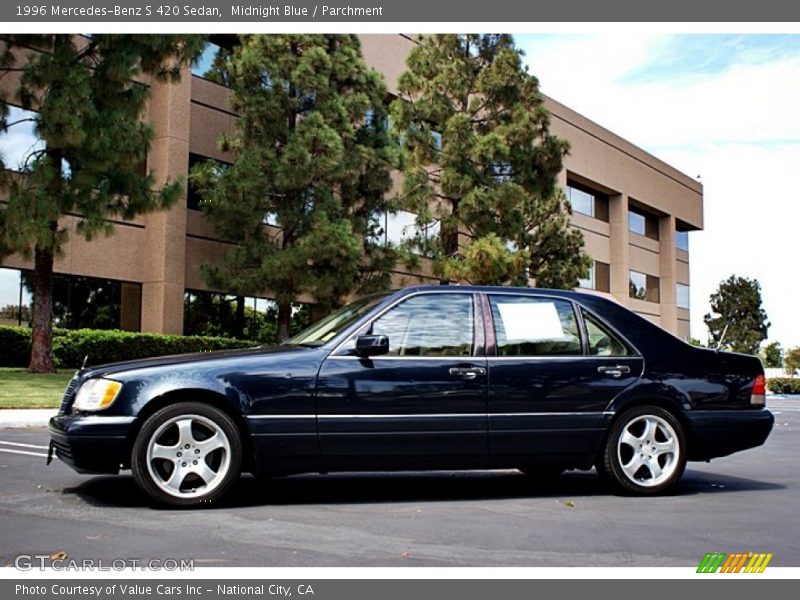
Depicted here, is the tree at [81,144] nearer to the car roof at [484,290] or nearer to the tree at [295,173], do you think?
the tree at [295,173]

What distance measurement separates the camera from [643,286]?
5791 centimetres

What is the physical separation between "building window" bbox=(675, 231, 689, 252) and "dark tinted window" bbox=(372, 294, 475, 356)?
57042 mm

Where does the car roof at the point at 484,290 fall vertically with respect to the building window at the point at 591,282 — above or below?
below

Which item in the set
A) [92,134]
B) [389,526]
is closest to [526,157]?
[92,134]

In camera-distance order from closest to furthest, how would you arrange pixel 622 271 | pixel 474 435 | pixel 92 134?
pixel 474 435 → pixel 92 134 → pixel 622 271

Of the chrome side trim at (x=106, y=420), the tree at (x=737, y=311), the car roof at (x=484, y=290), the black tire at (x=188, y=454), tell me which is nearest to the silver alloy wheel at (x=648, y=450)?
the car roof at (x=484, y=290)

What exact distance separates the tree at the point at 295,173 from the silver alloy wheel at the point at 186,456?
18035 millimetres

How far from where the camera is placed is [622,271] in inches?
2096

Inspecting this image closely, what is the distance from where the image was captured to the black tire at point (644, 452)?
723 cm

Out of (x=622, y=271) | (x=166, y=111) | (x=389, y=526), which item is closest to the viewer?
(x=389, y=526)

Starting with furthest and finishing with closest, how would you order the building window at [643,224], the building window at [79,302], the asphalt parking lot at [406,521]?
1. the building window at [643,224]
2. the building window at [79,302]
3. the asphalt parking lot at [406,521]
